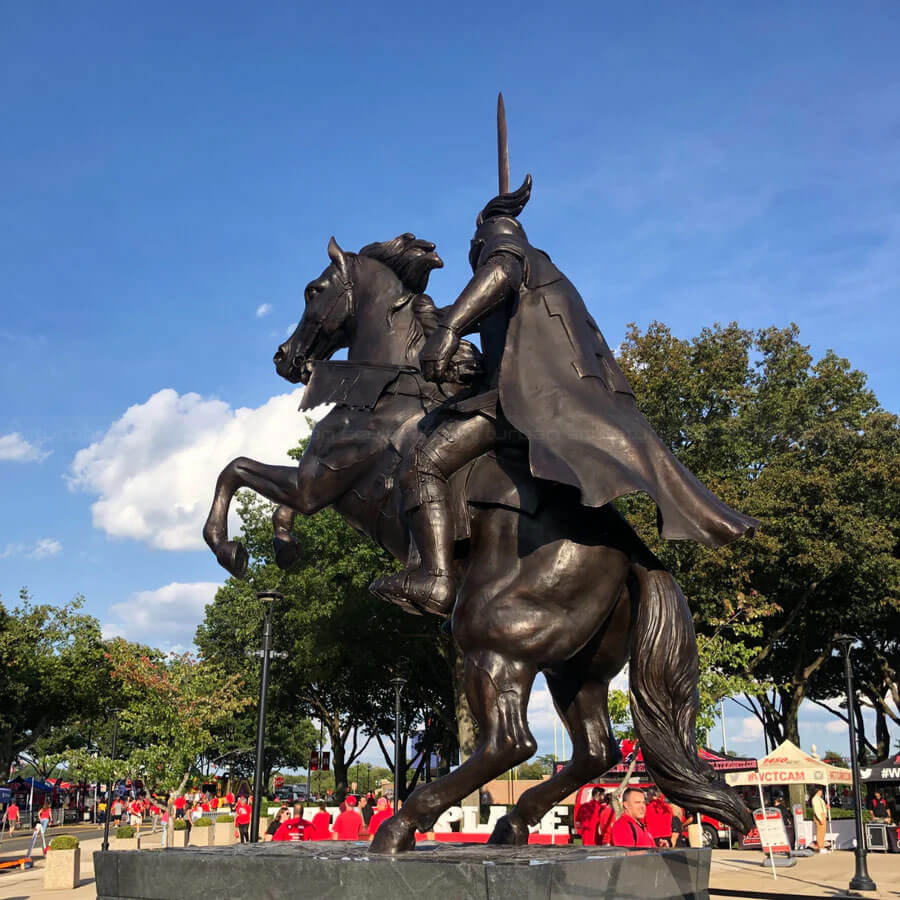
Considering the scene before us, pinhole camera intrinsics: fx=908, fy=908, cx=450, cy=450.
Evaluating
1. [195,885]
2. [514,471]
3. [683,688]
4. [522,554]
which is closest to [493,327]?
[514,471]

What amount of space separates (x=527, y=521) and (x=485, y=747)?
980mm

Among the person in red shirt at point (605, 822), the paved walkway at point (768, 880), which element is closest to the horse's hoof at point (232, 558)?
the person in red shirt at point (605, 822)

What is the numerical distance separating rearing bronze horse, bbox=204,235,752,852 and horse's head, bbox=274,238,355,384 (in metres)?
0.54

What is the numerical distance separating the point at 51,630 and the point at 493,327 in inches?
1809

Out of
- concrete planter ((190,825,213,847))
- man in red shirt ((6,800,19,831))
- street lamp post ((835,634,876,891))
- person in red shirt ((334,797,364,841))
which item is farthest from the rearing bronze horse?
man in red shirt ((6,800,19,831))

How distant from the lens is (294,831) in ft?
54.4

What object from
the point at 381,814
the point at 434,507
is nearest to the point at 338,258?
the point at 434,507

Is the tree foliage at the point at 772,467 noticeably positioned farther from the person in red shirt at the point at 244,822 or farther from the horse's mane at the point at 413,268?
the horse's mane at the point at 413,268

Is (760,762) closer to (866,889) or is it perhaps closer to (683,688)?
(866,889)

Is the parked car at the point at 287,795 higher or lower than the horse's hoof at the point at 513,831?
lower

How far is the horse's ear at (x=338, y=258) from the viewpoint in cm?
548

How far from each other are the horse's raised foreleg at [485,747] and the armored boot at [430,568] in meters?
0.34

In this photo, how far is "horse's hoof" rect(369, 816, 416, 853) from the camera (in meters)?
3.70

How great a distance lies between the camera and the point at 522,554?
4.00 metres
